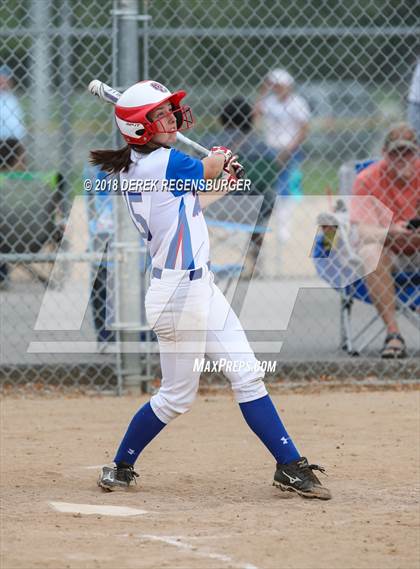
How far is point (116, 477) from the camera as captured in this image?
191 inches

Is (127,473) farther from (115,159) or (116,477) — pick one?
(115,159)

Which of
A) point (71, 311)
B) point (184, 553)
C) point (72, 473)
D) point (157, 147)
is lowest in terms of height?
point (71, 311)

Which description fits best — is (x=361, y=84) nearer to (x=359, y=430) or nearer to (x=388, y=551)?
(x=359, y=430)

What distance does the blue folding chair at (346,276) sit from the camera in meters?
7.59

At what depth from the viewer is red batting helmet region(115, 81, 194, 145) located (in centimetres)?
451

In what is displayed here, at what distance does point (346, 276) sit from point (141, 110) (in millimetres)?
3445

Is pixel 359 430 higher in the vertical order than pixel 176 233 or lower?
lower

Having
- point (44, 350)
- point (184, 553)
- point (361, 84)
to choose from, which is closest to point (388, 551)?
point (184, 553)

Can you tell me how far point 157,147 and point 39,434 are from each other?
2.10 meters

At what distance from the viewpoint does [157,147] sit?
4.61 m

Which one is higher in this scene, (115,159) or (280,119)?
(115,159)

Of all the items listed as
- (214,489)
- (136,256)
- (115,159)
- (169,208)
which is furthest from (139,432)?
(136,256)

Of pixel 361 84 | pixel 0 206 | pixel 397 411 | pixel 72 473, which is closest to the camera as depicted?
pixel 72 473

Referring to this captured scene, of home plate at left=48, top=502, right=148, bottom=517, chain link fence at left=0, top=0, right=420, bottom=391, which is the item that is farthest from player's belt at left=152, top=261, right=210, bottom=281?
chain link fence at left=0, top=0, right=420, bottom=391
